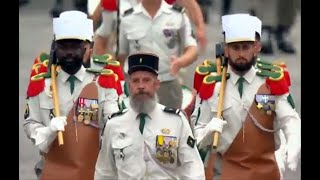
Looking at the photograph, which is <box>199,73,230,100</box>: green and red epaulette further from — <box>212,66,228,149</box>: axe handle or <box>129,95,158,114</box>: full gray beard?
<box>129,95,158,114</box>: full gray beard

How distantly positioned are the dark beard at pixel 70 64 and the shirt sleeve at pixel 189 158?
1.30 m

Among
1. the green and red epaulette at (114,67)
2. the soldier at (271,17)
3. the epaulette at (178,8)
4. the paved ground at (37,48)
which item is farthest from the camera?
the soldier at (271,17)

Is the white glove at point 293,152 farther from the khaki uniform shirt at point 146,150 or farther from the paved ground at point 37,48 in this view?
the paved ground at point 37,48

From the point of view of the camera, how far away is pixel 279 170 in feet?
37.6

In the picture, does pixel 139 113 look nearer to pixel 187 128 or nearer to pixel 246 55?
pixel 187 128

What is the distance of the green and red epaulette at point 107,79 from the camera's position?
37.7 feet

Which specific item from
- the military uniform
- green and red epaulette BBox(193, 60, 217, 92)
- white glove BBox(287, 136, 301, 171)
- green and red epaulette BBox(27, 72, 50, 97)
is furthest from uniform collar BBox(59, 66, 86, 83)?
the military uniform

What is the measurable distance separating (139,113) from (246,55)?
117 cm

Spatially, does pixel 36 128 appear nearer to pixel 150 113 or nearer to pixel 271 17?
pixel 150 113

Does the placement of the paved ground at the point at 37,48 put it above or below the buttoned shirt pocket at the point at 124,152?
above

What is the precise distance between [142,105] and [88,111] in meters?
0.96

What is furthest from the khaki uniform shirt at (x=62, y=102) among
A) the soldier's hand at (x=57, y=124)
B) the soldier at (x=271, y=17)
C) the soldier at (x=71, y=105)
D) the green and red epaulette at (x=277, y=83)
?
the soldier at (x=271, y=17)

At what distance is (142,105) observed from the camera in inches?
414

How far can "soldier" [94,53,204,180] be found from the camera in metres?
10.5
